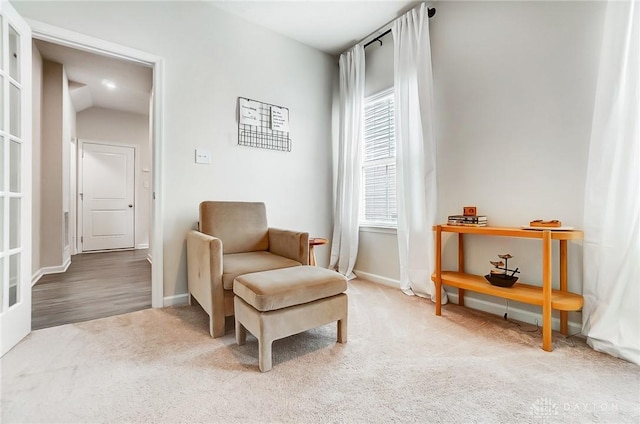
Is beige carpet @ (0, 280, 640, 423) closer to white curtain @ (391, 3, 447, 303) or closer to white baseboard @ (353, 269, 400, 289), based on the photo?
white curtain @ (391, 3, 447, 303)

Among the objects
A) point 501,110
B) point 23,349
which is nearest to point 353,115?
point 501,110

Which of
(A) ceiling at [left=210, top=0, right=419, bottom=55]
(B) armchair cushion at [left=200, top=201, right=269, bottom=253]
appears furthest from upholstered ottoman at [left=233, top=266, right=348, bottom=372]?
(A) ceiling at [left=210, top=0, right=419, bottom=55]

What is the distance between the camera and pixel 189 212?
2.50 meters

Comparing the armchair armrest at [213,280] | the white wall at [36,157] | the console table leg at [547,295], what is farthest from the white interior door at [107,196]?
the console table leg at [547,295]

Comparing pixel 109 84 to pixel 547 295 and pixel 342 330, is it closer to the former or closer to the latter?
pixel 342 330

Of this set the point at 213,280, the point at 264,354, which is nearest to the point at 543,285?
the point at 264,354

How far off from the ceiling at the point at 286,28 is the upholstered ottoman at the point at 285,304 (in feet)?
7.82

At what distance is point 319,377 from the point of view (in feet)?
4.48

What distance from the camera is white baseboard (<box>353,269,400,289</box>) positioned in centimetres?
290

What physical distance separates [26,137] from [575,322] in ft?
11.9

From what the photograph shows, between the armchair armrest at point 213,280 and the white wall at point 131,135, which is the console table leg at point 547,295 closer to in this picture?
the armchair armrest at point 213,280

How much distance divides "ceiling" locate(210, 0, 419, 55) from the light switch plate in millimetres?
1311

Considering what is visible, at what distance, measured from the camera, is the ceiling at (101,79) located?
3.27 m

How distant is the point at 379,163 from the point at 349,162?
33cm
